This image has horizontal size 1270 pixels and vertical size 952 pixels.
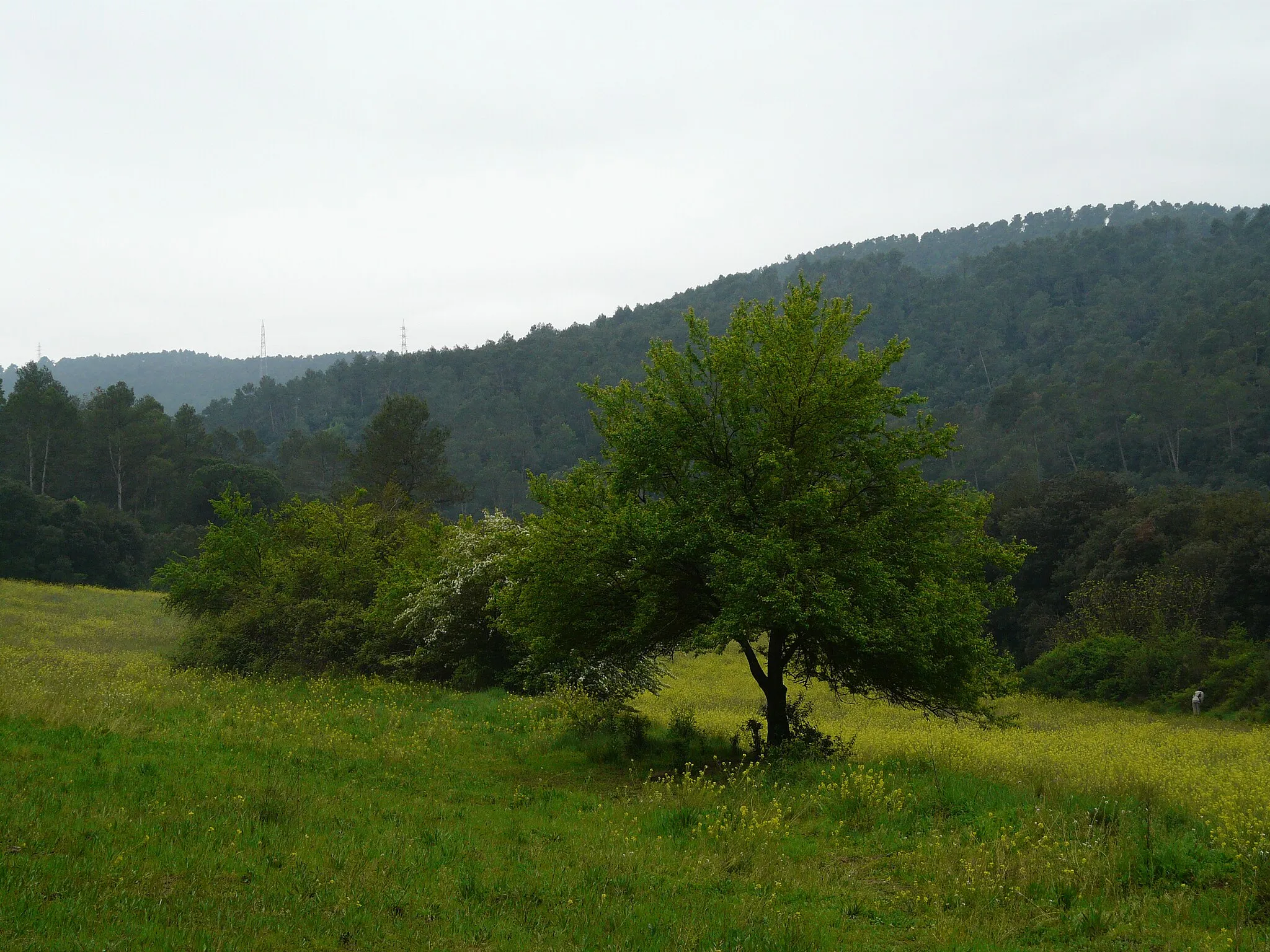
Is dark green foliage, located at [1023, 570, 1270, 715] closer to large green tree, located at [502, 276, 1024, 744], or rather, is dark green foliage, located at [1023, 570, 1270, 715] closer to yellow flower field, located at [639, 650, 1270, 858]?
yellow flower field, located at [639, 650, 1270, 858]

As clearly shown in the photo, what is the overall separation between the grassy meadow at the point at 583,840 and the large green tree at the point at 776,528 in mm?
1875

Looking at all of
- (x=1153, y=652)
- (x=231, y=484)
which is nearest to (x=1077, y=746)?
(x=1153, y=652)

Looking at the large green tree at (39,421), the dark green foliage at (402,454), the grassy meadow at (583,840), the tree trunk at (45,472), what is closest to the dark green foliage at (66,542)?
the tree trunk at (45,472)

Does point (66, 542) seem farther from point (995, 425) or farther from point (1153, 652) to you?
point (995, 425)

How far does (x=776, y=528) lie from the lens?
13.1m

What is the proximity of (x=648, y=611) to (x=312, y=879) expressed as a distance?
7304 millimetres

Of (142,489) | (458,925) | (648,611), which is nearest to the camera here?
(458,925)

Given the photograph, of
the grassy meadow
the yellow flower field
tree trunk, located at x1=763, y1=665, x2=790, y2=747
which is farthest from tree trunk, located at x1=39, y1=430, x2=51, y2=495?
tree trunk, located at x1=763, y1=665, x2=790, y2=747

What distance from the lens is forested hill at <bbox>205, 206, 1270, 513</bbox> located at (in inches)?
3440

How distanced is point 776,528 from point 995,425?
98.1m

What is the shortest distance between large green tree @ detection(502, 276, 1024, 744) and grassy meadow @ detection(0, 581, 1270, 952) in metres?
1.87

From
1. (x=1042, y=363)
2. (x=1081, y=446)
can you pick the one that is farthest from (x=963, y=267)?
(x=1081, y=446)

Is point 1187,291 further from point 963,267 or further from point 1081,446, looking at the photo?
point 963,267

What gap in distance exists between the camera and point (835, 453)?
1451 centimetres
